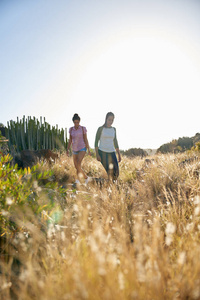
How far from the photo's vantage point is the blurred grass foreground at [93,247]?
3.90ft

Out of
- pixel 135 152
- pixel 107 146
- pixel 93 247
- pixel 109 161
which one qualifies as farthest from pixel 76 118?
pixel 135 152

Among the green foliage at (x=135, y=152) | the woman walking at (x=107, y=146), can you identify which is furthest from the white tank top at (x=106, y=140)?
the green foliage at (x=135, y=152)

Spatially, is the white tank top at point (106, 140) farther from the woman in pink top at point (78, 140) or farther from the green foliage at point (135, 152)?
the green foliage at point (135, 152)

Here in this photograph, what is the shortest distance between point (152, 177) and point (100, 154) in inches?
68.7

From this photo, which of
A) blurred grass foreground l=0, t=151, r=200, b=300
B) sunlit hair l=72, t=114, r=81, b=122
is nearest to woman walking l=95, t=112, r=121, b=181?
sunlit hair l=72, t=114, r=81, b=122

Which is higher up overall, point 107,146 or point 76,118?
point 76,118

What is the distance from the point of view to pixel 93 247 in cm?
109

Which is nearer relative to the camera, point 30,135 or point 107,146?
point 107,146

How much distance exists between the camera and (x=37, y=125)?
1316 centimetres

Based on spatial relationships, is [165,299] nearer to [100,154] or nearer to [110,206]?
[110,206]

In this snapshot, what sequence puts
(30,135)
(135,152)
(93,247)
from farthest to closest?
(135,152), (30,135), (93,247)

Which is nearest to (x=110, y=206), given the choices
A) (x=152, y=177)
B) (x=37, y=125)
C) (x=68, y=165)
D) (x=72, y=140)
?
(x=152, y=177)

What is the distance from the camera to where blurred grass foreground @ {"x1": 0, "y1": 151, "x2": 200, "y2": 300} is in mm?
1189

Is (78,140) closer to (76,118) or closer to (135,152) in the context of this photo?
(76,118)
